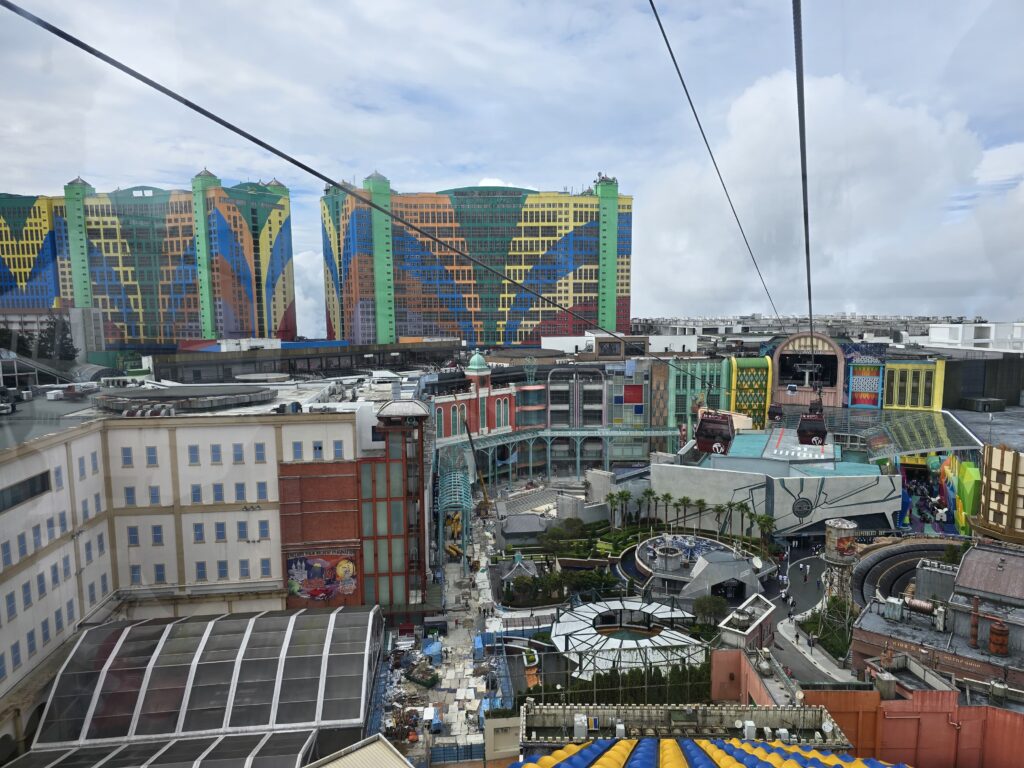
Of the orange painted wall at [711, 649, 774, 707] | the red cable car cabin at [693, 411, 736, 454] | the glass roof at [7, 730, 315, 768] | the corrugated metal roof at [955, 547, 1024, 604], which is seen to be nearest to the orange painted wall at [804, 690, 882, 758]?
the orange painted wall at [711, 649, 774, 707]

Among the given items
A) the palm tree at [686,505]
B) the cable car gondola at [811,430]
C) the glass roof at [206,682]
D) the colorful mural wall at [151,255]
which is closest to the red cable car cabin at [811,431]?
the cable car gondola at [811,430]

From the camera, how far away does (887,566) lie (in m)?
10.2

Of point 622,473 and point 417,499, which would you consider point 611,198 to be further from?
point 417,499

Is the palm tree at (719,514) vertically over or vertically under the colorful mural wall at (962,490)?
under

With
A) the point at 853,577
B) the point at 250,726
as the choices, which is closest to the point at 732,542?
the point at 853,577

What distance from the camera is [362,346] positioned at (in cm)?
2373

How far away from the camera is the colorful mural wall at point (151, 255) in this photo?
15.3 feet

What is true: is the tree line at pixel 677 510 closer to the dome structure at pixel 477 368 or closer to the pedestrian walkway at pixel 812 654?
the pedestrian walkway at pixel 812 654

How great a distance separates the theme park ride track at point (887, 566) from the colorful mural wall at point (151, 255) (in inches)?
408

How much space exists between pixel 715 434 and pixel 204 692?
12371 millimetres

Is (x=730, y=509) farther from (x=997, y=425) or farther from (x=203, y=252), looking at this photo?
(x=203, y=252)

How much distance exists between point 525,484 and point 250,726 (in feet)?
38.9

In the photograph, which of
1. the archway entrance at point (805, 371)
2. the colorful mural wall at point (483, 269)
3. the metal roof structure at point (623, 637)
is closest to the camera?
the metal roof structure at point (623, 637)

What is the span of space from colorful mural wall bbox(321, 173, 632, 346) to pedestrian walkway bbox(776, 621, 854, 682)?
749 inches
